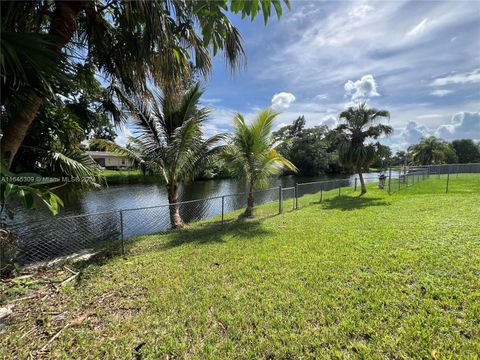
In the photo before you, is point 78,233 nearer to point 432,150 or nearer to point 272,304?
point 272,304

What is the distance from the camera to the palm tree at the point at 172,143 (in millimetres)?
6828

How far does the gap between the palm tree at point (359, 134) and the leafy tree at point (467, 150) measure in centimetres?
6642

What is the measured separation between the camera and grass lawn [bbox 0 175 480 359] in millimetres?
2158

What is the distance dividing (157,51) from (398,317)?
13.3ft

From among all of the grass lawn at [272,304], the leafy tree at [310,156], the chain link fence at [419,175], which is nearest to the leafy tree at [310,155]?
the leafy tree at [310,156]

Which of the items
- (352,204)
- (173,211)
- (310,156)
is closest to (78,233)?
(173,211)

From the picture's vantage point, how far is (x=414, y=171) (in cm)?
1702

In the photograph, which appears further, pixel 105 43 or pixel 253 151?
pixel 253 151

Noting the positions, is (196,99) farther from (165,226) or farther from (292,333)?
(292,333)

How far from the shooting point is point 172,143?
269 inches

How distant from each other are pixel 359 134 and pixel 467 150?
7009cm

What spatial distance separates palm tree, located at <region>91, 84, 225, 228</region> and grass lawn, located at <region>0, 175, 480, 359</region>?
2.86 meters

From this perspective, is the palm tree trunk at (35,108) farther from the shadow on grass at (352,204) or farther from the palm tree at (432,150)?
the palm tree at (432,150)

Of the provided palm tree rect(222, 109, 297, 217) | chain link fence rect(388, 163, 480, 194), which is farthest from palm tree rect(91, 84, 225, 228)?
chain link fence rect(388, 163, 480, 194)
